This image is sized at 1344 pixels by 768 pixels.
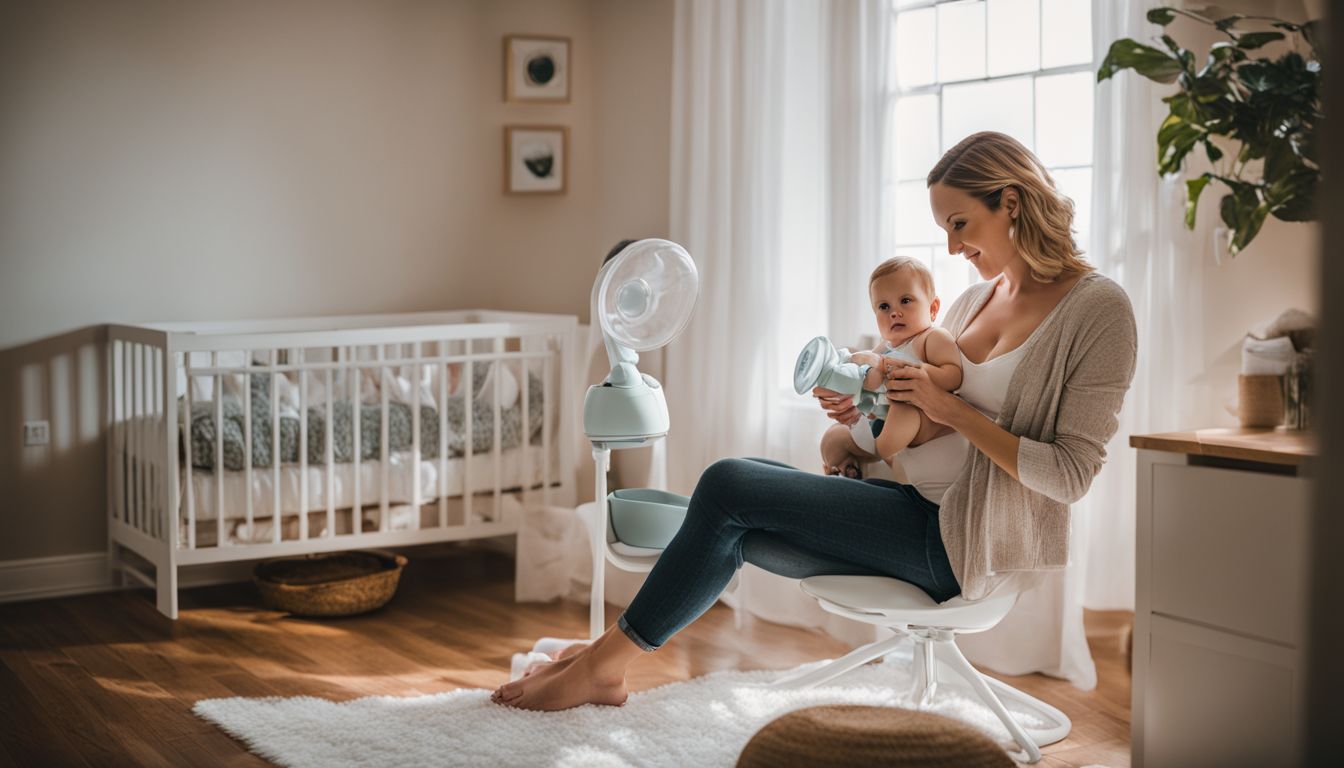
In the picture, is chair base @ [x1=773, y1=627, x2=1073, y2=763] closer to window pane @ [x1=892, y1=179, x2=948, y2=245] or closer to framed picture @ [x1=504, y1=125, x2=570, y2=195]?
window pane @ [x1=892, y1=179, x2=948, y2=245]

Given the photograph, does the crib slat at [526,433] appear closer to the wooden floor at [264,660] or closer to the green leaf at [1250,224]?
the wooden floor at [264,660]

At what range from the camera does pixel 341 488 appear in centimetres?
346

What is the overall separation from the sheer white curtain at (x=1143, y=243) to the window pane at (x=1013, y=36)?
40 cm

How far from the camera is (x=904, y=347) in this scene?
7.38 feet

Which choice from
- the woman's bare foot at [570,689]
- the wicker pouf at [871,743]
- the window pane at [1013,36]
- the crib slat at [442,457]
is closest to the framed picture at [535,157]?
the crib slat at [442,457]

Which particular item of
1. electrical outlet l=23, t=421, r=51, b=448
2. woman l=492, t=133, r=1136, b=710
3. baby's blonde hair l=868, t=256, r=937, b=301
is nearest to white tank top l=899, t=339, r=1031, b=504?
woman l=492, t=133, r=1136, b=710

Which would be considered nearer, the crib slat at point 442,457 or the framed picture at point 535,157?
the crib slat at point 442,457

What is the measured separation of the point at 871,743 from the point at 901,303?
2.99 feet

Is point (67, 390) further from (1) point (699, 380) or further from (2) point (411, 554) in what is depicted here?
(1) point (699, 380)

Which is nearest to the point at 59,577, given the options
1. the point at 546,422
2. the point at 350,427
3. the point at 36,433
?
the point at 36,433

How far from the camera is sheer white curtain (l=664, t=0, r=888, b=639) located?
3.25 meters

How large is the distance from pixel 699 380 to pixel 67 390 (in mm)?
1867

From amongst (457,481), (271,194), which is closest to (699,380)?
(457,481)

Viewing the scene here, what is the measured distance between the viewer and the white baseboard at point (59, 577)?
11.7ft
